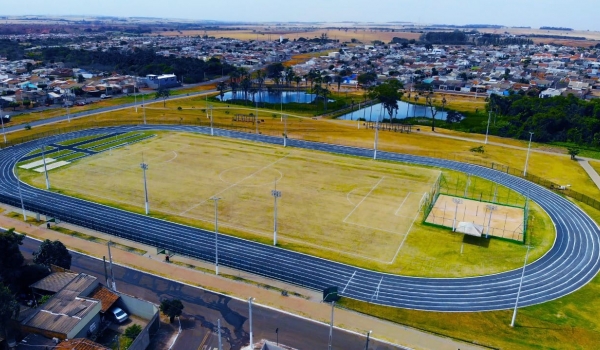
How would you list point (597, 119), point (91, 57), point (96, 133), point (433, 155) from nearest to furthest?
point (433, 155) → point (96, 133) → point (597, 119) → point (91, 57)

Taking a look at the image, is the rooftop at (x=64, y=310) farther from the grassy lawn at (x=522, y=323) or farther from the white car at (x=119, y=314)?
the grassy lawn at (x=522, y=323)

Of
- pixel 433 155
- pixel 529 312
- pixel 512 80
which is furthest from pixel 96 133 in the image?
pixel 512 80

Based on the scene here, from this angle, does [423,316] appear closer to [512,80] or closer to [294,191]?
[294,191]

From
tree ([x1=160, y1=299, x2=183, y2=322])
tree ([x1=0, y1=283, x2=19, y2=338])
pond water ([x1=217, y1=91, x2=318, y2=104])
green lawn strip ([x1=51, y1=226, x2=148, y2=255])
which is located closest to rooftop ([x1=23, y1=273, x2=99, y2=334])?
tree ([x1=0, y1=283, x2=19, y2=338])

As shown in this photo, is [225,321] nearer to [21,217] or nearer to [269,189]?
[269,189]

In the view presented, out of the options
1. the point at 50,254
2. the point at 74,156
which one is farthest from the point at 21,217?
the point at 74,156
